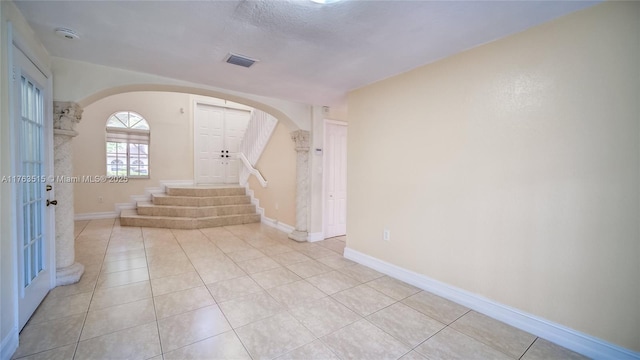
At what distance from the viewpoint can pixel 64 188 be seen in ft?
8.83

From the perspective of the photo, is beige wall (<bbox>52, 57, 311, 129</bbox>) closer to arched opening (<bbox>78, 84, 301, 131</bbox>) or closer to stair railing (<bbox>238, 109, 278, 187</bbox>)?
arched opening (<bbox>78, 84, 301, 131</bbox>)

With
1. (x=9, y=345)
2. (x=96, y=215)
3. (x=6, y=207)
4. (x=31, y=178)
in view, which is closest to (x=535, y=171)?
(x=6, y=207)

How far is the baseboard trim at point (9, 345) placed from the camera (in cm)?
158

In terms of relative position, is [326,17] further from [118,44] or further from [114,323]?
[114,323]

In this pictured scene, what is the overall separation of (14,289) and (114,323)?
0.67m

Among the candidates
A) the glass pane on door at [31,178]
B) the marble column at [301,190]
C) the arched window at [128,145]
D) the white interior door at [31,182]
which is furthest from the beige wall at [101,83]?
the arched window at [128,145]

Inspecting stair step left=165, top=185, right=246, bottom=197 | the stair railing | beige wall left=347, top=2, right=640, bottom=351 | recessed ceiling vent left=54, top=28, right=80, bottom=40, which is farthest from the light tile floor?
the stair railing

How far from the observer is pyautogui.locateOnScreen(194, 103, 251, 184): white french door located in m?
7.09

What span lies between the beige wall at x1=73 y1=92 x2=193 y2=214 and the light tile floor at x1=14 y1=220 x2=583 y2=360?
295 centimetres

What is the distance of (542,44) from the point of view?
6.41 feet

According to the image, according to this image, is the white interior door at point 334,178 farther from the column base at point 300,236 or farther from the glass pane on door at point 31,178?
the glass pane on door at point 31,178

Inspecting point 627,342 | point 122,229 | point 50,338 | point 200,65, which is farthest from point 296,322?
point 122,229

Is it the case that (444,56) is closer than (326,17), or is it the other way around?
(326,17)

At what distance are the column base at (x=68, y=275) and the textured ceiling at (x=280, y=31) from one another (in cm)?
219
